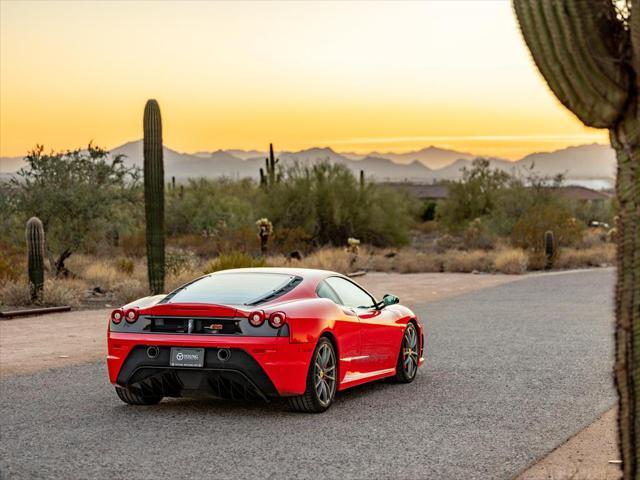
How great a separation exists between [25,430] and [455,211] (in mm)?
62384

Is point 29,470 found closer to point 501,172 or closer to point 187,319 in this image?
point 187,319

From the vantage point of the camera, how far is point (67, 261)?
3422 cm

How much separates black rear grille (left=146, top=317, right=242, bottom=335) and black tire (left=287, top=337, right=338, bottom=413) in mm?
806

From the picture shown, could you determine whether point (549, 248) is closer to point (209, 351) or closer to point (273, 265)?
point (273, 265)

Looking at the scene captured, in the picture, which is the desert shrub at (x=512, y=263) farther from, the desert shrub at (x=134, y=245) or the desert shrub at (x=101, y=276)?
the desert shrub at (x=101, y=276)

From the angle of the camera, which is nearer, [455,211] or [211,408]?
[211,408]

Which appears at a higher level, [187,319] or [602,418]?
[187,319]

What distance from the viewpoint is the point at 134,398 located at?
454 inches

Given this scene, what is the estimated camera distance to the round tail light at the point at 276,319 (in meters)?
10.6

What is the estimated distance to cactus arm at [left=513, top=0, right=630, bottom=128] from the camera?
7.10 m

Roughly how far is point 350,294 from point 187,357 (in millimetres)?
2390

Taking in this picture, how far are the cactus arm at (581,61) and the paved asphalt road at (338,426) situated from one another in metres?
2.85

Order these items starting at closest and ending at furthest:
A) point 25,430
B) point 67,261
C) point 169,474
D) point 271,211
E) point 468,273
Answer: point 169,474
point 25,430
point 67,261
point 468,273
point 271,211

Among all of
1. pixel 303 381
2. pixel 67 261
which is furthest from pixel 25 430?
pixel 67 261
